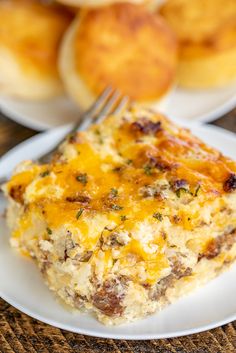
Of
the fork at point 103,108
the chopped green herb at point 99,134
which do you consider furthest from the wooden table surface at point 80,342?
the fork at point 103,108

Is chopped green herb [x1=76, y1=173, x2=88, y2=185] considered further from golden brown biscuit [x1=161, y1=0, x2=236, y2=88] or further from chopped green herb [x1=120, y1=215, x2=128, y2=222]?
golden brown biscuit [x1=161, y1=0, x2=236, y2=88]

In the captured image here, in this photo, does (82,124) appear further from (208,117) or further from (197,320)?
(197,320)

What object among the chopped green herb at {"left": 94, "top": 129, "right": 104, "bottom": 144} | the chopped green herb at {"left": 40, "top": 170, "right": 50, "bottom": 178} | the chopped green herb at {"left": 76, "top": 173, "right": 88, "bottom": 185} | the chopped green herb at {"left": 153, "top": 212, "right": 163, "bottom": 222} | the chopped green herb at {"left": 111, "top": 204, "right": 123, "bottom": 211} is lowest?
the chopped green herb at {"left": 40, "top": 170, "right": 50, "bottom": 178}

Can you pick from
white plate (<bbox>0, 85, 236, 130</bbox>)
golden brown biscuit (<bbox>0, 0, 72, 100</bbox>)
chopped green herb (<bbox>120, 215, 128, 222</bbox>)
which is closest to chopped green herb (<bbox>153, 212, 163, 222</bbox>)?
chopped green herb (<bbox>120, 215, 128, 222</bbox>)

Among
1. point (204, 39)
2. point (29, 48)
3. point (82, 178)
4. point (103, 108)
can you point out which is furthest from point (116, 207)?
point (204, 39)

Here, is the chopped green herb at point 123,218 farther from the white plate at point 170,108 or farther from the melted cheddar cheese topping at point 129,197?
the white plate at point 170,108
